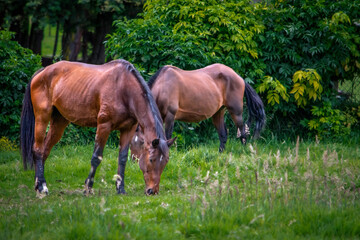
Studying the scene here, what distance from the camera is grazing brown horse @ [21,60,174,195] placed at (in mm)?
5729

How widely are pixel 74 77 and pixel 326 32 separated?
6.42 metres

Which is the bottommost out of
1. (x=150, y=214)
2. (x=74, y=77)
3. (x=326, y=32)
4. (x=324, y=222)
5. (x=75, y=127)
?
(x=75, y=127)

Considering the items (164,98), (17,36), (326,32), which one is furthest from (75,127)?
(17,36)

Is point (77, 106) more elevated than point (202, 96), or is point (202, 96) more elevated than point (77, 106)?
point (77, 106)

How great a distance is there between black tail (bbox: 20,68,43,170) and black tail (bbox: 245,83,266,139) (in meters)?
4.45

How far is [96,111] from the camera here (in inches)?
244

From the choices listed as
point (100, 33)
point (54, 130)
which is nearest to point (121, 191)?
point (54, 130)

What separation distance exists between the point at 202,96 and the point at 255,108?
5.01 feet

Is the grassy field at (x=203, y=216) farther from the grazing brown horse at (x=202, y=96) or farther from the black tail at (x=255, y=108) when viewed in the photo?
the black tail at (x=255, y=108)

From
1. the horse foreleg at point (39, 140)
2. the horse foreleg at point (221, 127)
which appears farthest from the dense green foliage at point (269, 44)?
the horse foreleg at point (39, 140)

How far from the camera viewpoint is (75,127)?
31.4ft

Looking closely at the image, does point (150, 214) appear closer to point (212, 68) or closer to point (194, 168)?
point (194, 168)

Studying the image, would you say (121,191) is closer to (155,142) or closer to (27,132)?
(155,142)

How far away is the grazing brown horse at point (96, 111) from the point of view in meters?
5.73
